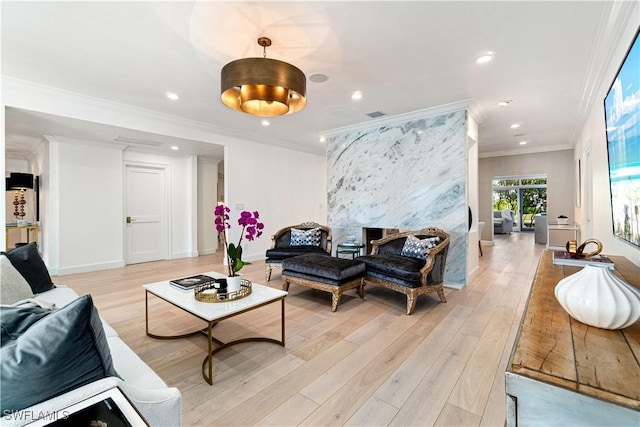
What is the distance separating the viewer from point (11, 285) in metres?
2.02

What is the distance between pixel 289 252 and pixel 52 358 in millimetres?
3674

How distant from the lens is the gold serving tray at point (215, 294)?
7.26ft

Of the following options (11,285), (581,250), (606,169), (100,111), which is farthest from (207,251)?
(606,169)

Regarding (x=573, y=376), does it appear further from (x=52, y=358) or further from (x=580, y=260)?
(x=580, y=260)

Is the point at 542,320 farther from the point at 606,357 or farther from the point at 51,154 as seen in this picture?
the point at 51,154

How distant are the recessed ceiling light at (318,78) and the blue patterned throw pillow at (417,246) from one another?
2.29 meters

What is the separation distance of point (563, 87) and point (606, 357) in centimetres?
417

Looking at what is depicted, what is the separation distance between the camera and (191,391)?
1.87m

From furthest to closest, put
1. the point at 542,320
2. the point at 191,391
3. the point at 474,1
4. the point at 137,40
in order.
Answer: the point at 137,40 < the point at 474,1 < the point at 191,391 < the point at 542,320

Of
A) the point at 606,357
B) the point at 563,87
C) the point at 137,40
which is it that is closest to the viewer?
the point at 606,357

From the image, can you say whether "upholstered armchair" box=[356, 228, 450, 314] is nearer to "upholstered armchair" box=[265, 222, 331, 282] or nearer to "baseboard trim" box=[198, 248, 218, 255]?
"upholstered armchair" box=[265, 222, 331, 282]

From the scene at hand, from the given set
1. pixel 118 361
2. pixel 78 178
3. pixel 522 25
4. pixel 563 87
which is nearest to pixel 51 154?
pixel 78 178

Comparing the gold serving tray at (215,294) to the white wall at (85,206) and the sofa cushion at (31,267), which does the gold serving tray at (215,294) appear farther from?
the white wall at (85,206)

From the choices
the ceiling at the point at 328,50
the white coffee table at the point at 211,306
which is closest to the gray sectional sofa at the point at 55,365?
the white coffee table at the point at 211,306
